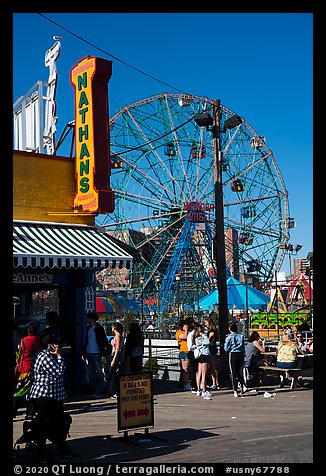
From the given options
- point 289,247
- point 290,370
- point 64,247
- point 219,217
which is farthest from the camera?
Result: point 289,247

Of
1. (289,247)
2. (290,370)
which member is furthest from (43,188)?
(289,247)

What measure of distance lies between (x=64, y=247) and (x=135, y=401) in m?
4.38

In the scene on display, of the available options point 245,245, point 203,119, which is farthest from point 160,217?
point 203,119

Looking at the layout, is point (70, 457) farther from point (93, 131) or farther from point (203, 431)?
point (93, 131)

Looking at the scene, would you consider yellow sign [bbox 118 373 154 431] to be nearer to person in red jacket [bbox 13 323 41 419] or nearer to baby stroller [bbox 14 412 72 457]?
baby stroller [bbox 14 412 72 457]

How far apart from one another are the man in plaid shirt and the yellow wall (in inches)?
221

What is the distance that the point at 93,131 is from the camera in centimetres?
1255

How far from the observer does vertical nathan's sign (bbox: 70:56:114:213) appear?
1258cm

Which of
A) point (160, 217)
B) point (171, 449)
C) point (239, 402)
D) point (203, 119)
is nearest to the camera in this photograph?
point (171, 449)

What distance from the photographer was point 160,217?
4441 centimetres

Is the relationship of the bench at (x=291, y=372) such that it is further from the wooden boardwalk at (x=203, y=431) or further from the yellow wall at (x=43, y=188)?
the yellow wall at (x=43, y=188)

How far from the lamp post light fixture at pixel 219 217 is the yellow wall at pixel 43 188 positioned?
3.68 meters
